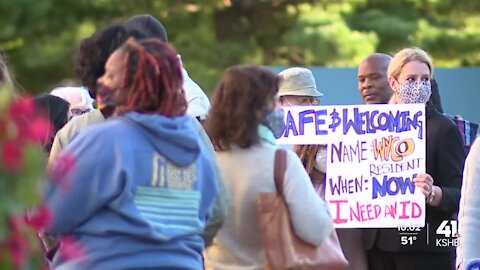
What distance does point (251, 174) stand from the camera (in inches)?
192

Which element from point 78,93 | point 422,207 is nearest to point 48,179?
point 422,207

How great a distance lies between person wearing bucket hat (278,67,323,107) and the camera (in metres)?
6.94

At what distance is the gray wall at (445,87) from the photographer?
31.4 feet

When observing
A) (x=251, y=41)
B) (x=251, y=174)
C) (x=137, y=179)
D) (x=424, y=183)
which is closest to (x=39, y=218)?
(x=137, y=179)

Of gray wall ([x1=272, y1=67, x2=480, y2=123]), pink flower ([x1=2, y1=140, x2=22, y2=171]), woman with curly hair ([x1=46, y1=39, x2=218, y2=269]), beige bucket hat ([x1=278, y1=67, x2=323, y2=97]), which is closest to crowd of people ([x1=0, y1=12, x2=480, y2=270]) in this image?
woman with curly hair ([x1=46, y1=39, x2=218, y2=269])

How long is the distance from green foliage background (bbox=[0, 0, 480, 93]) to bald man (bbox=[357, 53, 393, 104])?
35.9ft

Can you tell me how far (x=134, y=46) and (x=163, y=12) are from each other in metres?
15.7

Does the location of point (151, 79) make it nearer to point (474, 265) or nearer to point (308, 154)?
point (474, 265)

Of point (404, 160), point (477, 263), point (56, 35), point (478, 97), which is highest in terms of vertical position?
point (56, 35)

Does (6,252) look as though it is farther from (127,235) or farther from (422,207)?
(422,207)

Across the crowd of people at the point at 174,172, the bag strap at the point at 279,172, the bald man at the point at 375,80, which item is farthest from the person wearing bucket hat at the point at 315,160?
the bag strap at the point at 279,172

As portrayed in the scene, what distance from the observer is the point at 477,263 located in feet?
17.4

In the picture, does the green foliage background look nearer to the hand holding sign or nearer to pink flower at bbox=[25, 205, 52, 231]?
the hand holding sign

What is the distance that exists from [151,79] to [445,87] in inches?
258
